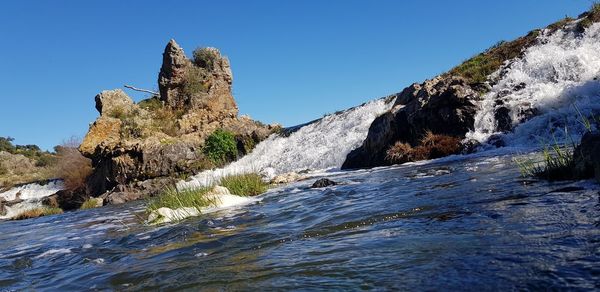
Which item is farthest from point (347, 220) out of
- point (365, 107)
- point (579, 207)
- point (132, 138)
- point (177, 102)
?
point (177, 102)

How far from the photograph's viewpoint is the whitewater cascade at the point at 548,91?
14586mm

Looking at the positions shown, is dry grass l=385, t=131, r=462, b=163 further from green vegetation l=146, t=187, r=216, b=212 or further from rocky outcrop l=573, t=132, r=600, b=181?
rocky outcrop l=573, t=132, r=600, b=181

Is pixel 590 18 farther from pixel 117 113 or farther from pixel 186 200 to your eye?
pixel 117 113

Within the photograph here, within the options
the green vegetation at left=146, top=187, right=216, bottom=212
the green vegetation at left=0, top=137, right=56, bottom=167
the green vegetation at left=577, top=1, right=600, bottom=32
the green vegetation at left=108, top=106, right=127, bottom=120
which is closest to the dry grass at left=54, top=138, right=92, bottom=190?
the green vegetation at left=108, top=106, right=127, bottom=120

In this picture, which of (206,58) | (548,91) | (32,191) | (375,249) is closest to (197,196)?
(375,249)

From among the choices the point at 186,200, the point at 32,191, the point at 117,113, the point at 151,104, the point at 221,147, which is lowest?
the point at 186,200

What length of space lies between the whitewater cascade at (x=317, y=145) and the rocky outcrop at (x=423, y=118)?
8.57ft

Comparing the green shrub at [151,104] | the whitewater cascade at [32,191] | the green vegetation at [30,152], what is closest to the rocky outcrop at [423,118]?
the green shrub at [151,104]

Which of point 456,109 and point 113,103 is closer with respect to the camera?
point 456,109

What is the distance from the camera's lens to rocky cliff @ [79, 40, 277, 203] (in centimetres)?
2788

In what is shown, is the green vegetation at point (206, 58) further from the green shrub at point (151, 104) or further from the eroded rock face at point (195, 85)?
the green shrub at point (151, 104)

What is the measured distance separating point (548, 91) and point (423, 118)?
446 centimetres

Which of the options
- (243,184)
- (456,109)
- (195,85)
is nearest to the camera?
(243,184)

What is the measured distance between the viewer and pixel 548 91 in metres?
16.6
